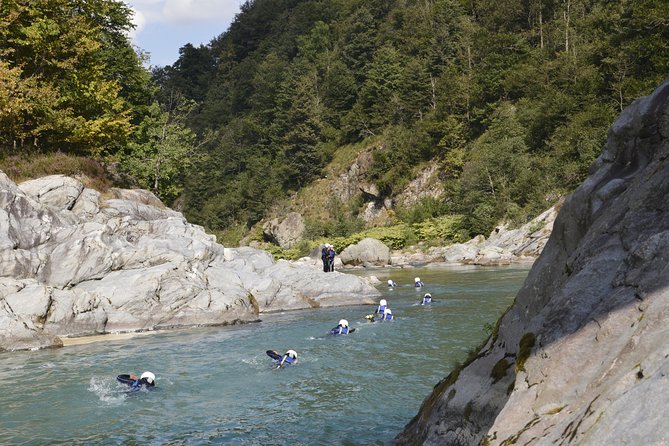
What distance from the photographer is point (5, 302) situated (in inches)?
698

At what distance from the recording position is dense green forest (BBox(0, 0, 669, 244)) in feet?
101

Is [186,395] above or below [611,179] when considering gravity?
below

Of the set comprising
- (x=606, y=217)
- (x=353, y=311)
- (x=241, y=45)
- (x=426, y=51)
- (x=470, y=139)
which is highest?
(x=241, y=45)

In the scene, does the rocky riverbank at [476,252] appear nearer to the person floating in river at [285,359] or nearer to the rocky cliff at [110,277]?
the rocky cliff at [110,277]

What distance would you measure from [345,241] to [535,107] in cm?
2202

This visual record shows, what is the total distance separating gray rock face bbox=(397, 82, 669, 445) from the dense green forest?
1004 inches

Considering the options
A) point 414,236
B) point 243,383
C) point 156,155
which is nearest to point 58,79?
point 156,155

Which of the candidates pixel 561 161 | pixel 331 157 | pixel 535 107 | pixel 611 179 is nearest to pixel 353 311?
pixel 611 179

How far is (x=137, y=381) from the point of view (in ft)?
A: 40.0

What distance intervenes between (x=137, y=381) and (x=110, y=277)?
30.5 ft

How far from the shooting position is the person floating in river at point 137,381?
39.3 ft

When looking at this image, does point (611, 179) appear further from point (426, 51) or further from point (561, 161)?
point (426, 51)

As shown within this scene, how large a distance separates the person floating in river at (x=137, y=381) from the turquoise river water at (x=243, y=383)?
19 centimetres

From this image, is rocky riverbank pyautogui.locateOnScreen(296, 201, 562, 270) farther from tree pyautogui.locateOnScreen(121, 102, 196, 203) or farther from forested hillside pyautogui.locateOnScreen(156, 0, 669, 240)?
tree pyautogui.locateOnScreen(121, 102, 196, 203)
